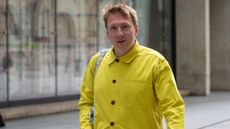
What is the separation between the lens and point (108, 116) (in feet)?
10.9

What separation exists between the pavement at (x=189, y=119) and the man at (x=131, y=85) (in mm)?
8320

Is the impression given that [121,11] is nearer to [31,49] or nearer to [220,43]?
[31,49]

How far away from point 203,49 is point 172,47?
1186mm

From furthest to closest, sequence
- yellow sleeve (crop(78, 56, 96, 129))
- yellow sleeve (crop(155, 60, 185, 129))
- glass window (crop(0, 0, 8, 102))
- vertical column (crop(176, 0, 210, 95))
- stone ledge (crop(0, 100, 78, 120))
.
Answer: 1. vertical column (crop(176, 0, 210, 95))
2. glass window (crop(0, 0, 8, 102))
3. stone ledge (crop(0, 100, 78, 120))
4. yellow sleeve (crop(78, 56, 96, 129))
5. yellow sleeve (crop(155, 60, 185, 129))

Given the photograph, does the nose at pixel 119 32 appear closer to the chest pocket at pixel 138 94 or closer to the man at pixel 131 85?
the man at pixel 131 85

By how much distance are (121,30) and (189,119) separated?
33.3ft

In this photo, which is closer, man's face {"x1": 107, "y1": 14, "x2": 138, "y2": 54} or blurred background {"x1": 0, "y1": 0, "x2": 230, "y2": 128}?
man's face {"x1": 107, "y1": 14, "x2": 138, "y2": 54}

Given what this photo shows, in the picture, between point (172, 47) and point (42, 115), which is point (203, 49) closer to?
point (172, 47)

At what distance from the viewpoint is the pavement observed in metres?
11.9

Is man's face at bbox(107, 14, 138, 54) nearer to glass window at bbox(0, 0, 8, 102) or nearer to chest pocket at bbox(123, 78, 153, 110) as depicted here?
chest pocket at bbox(123, 78, 153, 110)

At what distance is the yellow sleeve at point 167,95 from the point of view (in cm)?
314

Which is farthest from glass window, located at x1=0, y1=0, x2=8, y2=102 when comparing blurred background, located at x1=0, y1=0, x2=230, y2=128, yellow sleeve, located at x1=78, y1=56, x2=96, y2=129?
yellow sleeve, located at x1=78, y1=56, x2=96, y2=129

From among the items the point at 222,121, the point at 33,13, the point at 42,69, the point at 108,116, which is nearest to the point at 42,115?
the point at 42,69

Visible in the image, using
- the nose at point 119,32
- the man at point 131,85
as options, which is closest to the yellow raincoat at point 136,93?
the man at point 131,85
